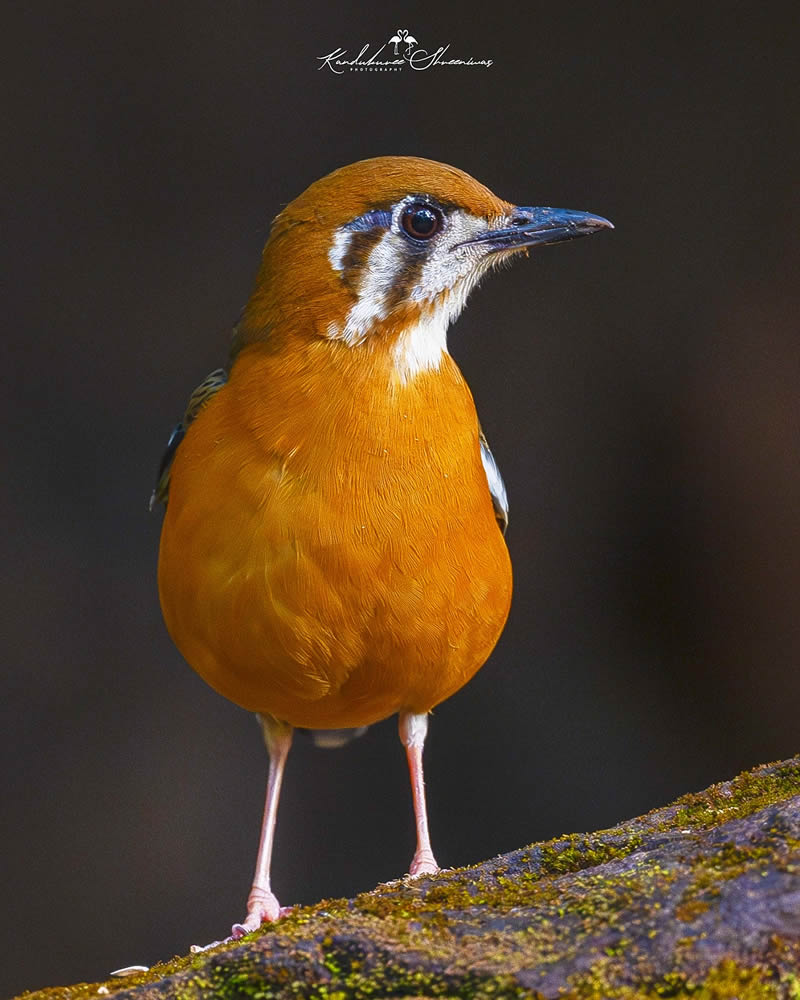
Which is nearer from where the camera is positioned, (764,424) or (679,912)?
(679,912)

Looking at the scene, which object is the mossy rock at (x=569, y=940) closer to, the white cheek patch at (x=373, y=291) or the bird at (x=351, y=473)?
the bird at (x=351, y=473)

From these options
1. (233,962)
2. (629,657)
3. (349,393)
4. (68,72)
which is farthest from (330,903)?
(68,72)

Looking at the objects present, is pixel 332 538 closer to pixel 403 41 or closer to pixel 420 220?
pixel 420 220

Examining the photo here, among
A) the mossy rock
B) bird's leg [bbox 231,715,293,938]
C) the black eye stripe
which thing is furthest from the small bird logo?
the mossy rock

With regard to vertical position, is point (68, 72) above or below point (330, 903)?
above

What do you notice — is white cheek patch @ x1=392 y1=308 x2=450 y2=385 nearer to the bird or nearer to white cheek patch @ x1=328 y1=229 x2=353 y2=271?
the bird

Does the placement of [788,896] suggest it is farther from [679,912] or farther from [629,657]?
[629,657]

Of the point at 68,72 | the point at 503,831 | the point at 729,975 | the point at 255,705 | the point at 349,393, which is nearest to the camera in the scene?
the point at 729,975
